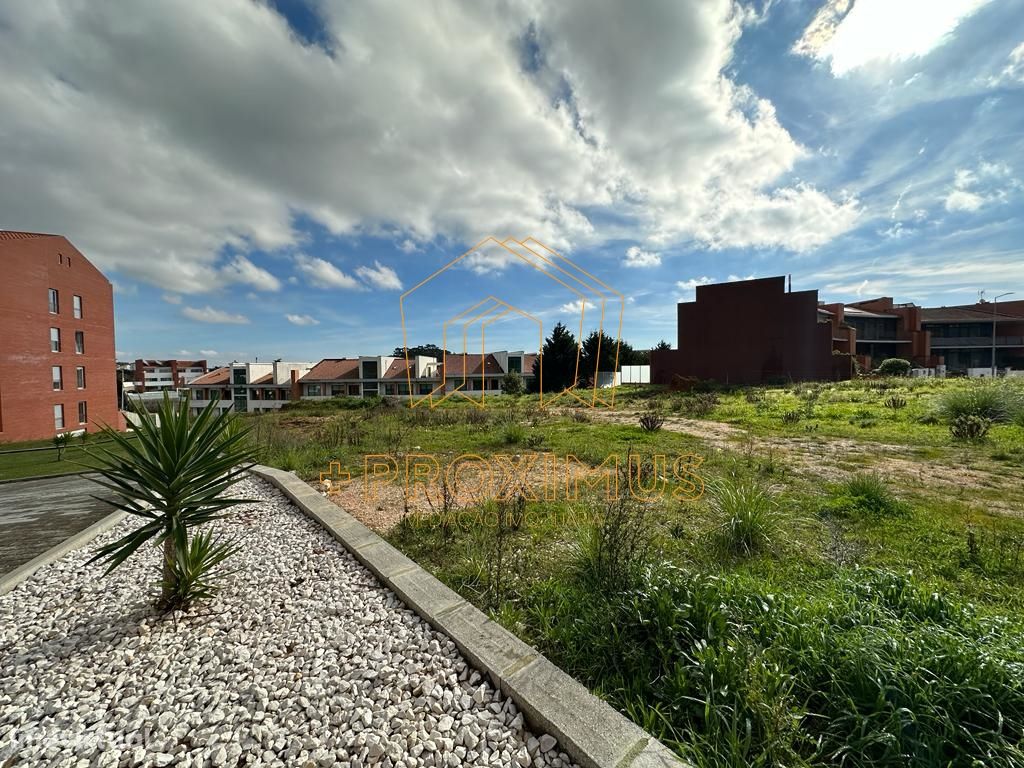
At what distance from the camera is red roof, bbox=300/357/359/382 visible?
37.4 metres

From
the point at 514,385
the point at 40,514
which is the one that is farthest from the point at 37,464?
the point at 514,385

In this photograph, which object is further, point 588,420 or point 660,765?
point 588,420

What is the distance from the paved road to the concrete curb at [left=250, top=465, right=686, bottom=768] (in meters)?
3.31

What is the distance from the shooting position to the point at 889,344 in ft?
120

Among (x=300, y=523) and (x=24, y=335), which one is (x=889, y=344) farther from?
(x=24, y=335)

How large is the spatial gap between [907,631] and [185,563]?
14.4 feet

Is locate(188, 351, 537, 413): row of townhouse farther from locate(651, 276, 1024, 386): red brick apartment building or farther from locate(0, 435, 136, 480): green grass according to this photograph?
locate(0, 435, 136, 480): green grass

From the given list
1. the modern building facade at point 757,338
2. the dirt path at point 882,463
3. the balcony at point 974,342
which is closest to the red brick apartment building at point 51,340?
the dirt path at point 882,463

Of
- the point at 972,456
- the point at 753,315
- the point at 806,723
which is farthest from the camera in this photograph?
the point at 753,315

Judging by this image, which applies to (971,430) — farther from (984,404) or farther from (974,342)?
(974,342)

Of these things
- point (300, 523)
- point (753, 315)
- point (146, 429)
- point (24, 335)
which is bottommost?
point (300, 523)

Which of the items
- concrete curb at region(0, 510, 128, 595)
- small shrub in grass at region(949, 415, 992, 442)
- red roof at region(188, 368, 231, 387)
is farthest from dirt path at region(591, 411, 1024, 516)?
red roof at region(188, 368, 231, 387)

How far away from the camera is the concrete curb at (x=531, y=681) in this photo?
1.50m

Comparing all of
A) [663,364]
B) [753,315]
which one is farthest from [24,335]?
[753,315]
